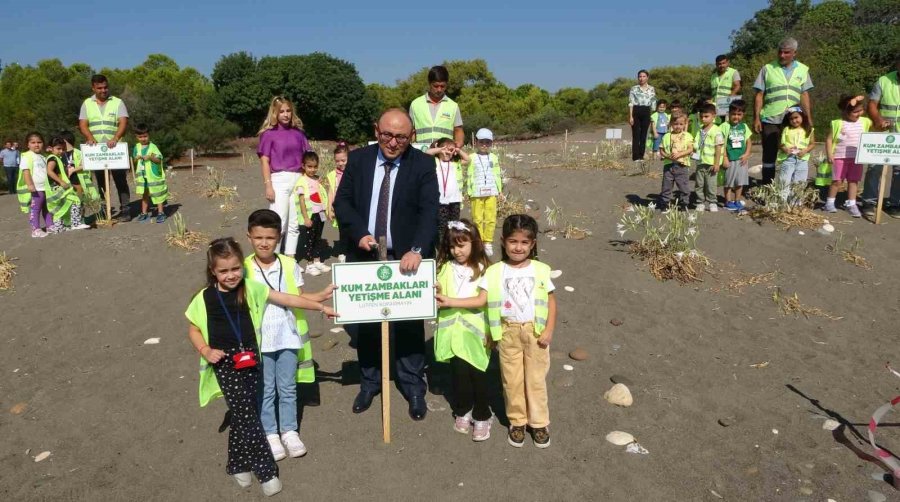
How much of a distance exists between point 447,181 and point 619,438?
10.5 feet

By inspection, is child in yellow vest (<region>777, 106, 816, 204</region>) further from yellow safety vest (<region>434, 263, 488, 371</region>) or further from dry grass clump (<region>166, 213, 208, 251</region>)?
dry grass clump (<region>166, 213, 208, 251</region>)

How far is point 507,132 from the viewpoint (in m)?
28.4

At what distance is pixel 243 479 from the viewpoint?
3.32 meters

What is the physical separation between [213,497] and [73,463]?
1.03 metres

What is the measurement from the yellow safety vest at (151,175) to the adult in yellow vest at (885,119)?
387 inches

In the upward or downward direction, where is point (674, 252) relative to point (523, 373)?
upward

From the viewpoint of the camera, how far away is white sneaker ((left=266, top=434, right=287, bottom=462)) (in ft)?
11.6

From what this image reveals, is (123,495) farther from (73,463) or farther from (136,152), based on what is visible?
(136,152)

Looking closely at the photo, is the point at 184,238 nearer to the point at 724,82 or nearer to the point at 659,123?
the point at 724,82

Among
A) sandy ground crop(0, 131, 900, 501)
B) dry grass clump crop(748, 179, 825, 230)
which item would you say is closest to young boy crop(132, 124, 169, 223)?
sandy ground crop(0, 131, 900, 501)

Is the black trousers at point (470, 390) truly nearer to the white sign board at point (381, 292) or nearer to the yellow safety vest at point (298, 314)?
the white sign board at point (381, 292)

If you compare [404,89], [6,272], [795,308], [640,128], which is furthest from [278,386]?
[404,89]

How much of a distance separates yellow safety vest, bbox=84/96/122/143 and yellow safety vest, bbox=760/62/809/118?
902 cm

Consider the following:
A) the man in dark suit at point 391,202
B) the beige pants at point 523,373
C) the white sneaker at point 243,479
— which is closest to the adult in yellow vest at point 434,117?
the man in dark suit at point 391,202
